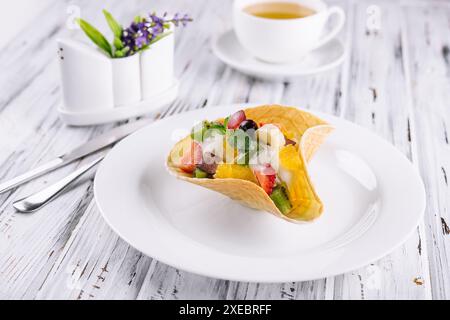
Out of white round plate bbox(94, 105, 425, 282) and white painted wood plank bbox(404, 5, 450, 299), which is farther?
white painted wood plank bbox(404, 5, 450, 299)

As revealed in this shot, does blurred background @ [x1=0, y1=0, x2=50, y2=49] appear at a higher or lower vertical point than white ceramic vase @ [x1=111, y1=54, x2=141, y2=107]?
lower

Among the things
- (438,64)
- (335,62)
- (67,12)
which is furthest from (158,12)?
(438,64)

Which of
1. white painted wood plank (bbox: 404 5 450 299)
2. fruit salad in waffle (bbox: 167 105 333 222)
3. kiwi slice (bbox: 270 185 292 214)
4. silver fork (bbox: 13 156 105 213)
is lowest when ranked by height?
white painted wood plank (bbox: 404 5 450 299)

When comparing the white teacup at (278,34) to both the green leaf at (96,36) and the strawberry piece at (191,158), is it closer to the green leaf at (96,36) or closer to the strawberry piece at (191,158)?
the green leaf at (96,36)

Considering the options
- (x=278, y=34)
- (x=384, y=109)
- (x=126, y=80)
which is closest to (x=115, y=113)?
(x=126, y=80)

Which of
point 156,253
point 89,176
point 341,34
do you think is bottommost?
point 341,34

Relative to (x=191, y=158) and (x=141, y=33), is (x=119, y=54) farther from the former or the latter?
(x=191, y=158)

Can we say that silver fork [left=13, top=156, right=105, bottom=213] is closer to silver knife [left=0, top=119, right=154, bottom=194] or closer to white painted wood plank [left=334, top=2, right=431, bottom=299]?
silver knife [left=0, top=119, right=154, bottom=194]

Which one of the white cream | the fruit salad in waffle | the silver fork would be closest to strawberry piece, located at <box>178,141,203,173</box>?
the fruit salad in waffle
